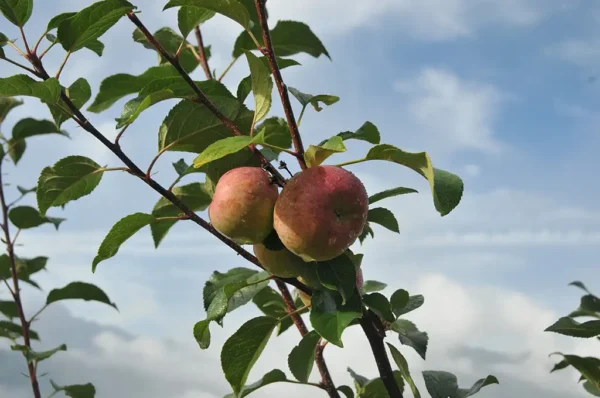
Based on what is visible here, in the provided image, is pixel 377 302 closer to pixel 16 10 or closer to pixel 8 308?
pixel 16 10

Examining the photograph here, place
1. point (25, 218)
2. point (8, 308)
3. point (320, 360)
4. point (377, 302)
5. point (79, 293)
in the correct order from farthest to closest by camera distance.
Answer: point (8, 308) < point (25, 218) < point (79, 293) < point (320, 360) < point (377, 302)

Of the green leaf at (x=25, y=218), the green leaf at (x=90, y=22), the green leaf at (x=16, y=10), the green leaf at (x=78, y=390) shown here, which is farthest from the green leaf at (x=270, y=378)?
the green leaf at (x=25, y=218)

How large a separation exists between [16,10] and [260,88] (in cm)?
60

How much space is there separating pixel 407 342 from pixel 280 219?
52 centimetres

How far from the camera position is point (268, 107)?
132cm

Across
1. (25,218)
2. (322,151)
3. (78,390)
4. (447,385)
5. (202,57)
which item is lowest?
(447,385)

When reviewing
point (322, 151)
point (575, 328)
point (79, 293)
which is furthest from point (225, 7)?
point (79, 293)

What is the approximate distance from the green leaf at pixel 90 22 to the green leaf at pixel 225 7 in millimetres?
110

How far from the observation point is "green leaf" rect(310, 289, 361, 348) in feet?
3.69

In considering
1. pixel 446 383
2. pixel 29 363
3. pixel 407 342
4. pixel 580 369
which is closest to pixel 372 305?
pixel 407 342

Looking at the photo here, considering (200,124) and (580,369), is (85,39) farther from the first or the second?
(580,369)

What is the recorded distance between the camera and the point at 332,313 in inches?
46.9

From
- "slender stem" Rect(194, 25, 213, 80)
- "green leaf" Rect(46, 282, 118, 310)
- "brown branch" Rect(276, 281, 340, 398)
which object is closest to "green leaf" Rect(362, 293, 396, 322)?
"brown branch" Rect(276, 281, 340, 398)

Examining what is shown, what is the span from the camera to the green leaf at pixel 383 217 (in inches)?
59.1
